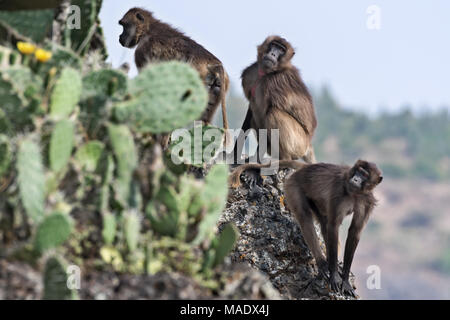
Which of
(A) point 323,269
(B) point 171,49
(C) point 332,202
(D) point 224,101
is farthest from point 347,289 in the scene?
(B) point 171,49

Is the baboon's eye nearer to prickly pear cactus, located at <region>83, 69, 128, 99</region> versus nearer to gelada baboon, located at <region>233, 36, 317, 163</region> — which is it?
gelada baboon, located at <region>233, 36, 317, 163</region>

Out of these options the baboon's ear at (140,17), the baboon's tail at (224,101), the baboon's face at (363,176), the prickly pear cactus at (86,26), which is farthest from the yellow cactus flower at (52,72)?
the baboon's ear at (140,17)

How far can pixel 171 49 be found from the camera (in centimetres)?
984

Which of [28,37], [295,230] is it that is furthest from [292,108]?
[28,37]

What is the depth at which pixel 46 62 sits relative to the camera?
226 inches

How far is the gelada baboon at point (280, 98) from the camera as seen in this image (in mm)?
9906

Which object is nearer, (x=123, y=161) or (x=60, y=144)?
(x=60, y=144)

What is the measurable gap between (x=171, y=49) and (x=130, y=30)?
649 millimetres

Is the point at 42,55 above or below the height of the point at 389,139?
below

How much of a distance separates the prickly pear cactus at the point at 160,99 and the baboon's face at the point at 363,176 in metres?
3.07

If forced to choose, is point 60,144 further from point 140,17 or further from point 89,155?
point 140,17
